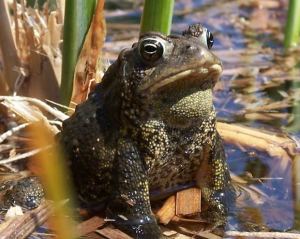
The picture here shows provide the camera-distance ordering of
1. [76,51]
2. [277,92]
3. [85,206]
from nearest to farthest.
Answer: [85,206], [76,51], [277,92]

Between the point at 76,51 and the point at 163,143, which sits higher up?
the point at 76,51

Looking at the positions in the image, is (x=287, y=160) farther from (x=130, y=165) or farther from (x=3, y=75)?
(x=3, y=75)

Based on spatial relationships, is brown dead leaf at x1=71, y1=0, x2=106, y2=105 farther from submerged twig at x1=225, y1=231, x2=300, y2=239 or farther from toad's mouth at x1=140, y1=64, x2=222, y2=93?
submerged twig at x1=225, y1=231, x2=300, y2=239

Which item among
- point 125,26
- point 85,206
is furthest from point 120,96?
point 125,26

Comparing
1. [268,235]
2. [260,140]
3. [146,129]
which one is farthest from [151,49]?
[260,140]

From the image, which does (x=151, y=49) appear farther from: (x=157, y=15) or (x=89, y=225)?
(x=89, y=225)

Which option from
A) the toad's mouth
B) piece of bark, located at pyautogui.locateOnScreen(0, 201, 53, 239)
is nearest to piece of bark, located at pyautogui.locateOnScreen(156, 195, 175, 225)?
piece of bark, located at pyautogui.locateOnScreen(0, 201, 53, 239)

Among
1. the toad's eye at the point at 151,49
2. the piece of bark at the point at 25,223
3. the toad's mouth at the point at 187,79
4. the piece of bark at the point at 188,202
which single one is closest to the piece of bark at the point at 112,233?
the piece of bark at the point at 25,223
